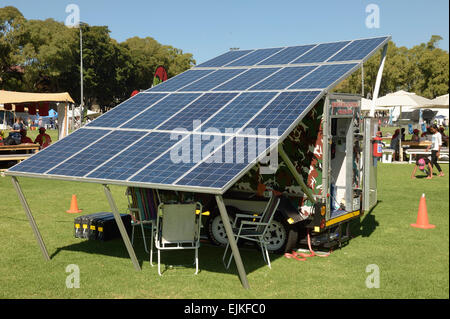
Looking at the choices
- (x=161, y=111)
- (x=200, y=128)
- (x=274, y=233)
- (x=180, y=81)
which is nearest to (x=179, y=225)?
(x=200, y=128)

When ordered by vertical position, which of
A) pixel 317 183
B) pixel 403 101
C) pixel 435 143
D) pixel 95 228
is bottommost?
pixel 95 228

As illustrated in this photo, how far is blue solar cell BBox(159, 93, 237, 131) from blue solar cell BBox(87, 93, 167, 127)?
109cm

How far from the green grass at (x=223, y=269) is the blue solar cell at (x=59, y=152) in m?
1.62

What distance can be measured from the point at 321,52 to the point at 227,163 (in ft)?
17.9

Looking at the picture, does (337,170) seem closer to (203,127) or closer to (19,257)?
(203,127)

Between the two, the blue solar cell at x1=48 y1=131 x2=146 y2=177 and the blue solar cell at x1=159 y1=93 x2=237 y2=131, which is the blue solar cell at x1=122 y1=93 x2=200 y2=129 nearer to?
the blue solar cell at x1=159 y1=93 x2=237 y2=131

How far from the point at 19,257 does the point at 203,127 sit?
3938 mm

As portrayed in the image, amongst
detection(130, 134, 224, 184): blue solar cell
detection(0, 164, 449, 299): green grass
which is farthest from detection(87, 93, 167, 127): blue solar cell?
detection(0, 164, 449, 299): green grass

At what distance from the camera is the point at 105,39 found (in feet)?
237

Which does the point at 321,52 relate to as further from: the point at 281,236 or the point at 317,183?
the point at 281,236

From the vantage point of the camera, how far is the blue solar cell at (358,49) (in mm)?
9734

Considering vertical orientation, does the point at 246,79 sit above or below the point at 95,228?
above

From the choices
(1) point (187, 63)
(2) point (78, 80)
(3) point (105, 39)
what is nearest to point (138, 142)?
(2) point (78, 80)

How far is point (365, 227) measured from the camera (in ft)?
35.9
